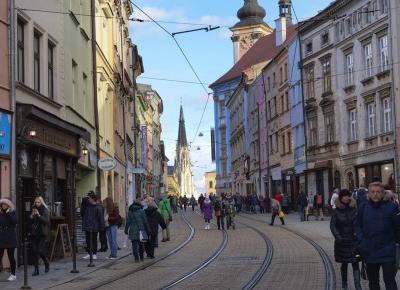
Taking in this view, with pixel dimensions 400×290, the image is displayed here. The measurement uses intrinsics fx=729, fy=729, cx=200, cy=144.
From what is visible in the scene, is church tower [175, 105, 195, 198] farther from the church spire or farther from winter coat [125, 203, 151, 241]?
winter coat [125, 203, 151, 241]

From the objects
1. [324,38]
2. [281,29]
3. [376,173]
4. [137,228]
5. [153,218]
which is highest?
[281,29]

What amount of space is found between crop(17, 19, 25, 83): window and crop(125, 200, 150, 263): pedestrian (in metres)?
4.36

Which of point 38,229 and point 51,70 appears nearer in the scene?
point 38,229

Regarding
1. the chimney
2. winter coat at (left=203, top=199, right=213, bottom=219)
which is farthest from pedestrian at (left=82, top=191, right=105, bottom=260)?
the chimney

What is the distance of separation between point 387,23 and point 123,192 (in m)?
16.5

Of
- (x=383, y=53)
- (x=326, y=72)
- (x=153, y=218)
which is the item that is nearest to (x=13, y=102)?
(x=153, y=218)

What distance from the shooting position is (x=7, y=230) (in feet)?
47.8

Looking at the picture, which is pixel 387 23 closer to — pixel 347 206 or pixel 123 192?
pixel 123 192

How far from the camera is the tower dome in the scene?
325 feet

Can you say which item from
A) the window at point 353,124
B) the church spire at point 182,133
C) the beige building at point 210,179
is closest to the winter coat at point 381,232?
the window at point 353,124

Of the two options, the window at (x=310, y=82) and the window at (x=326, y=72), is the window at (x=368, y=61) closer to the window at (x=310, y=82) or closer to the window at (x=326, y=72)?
the window at (x=326, y=72)

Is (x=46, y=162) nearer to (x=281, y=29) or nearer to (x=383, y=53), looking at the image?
(x=383, y=53)

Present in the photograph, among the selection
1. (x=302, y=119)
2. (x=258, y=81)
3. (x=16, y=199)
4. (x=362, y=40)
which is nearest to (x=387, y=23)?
(x=362, y=40)

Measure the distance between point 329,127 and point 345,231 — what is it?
33.6 m
